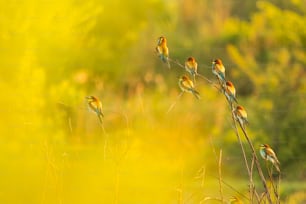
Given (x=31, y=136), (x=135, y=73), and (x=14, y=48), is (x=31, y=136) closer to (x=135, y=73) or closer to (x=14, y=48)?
(x=14, y=48)

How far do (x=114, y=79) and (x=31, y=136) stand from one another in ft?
19.6

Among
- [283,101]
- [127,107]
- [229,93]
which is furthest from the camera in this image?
[127,107]

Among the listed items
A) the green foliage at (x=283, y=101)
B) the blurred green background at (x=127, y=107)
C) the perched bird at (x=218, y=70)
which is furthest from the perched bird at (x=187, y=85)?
the green foliage at (x=283, y=101)

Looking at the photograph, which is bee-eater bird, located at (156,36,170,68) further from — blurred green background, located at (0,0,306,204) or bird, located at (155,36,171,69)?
blurred green background, located at (0,0,306,204)

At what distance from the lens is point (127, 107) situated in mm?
8289

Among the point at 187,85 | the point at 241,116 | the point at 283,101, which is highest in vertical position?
the point at 283,101

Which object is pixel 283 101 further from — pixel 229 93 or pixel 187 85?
pixel 229 93

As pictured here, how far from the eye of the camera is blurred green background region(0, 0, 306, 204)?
368 centimetres

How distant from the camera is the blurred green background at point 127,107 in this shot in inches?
145

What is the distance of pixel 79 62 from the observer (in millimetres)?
8266

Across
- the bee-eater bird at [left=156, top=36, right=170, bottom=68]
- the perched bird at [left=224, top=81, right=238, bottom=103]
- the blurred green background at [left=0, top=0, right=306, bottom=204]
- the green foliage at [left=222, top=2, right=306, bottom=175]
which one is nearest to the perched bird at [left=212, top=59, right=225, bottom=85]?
the perched bird at [left=224, top=81, right=238, bottom=103]

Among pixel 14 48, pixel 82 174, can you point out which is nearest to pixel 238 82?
pixel 14 48

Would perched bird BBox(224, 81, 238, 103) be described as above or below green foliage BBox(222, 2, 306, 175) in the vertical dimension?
below

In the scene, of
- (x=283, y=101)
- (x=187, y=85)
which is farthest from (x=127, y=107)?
(x=187, y=85)
